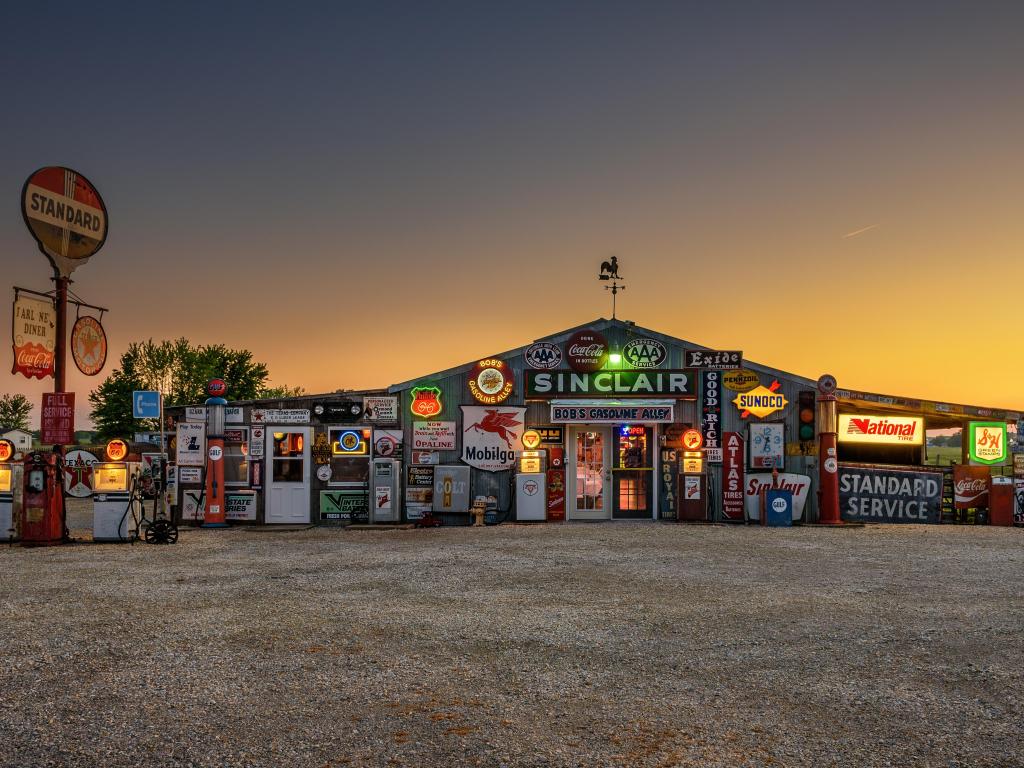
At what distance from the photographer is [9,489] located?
14406mm

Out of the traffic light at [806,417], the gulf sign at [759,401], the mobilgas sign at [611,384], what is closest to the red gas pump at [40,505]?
the mobilgas sign at [611,384]

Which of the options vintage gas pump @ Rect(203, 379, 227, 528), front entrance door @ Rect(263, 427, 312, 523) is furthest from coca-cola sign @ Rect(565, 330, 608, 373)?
vintage gas pump @ Rect(203, 379, 227, 528)

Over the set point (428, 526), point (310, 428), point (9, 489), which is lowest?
point (428, 526)

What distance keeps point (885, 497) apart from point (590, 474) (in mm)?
7167

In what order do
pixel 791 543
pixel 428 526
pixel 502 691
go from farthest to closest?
pixel 428 526, pixel 791 543, pixel 502 691

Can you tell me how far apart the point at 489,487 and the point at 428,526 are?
5.69 feet

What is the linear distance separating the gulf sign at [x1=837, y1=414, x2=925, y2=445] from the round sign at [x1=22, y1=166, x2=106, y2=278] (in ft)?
57.4

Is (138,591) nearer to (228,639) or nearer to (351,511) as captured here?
(228,639)

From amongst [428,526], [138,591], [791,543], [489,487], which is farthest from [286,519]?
[791,543]

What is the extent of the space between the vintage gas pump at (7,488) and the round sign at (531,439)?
10.4 m

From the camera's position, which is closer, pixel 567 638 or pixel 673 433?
pixel 567 638

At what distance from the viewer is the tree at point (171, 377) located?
195 feet

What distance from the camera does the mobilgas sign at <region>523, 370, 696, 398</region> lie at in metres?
18.0

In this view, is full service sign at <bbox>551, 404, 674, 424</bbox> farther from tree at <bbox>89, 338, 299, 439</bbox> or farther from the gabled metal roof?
tree at <bbox>89, 338, 299, 439</bbox>
